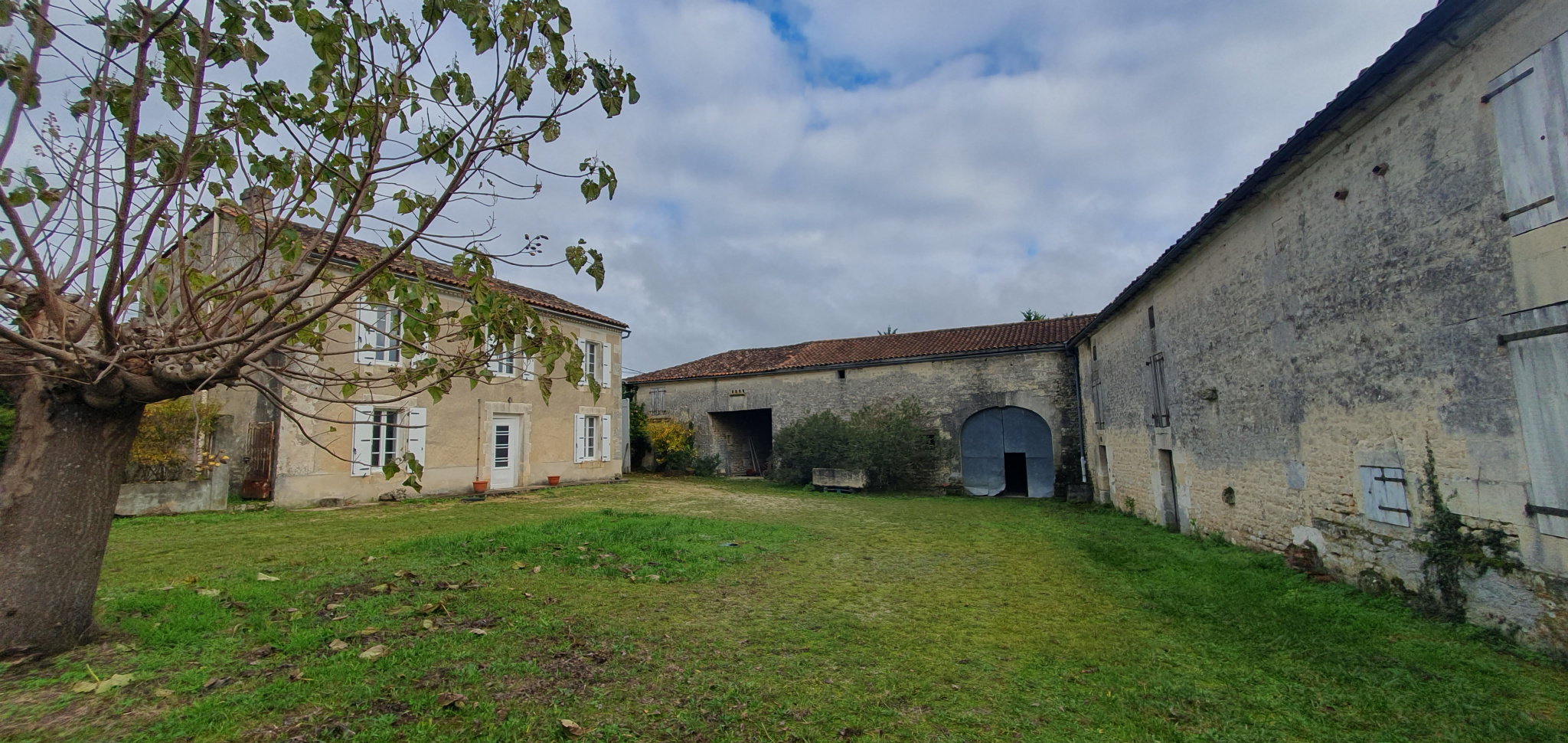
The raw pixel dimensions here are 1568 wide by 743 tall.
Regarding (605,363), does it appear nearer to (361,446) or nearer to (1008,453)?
(361,446)

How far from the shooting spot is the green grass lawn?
121 inches

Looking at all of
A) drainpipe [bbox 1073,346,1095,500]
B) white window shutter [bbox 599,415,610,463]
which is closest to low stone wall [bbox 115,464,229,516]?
white window shutter [bbox 599,415,610,463]

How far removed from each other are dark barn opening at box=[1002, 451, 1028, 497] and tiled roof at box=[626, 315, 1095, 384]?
303 centimetres

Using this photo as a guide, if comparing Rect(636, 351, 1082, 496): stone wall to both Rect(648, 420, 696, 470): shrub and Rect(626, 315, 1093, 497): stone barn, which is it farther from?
Rect(648, 420, 696, 470): shrub

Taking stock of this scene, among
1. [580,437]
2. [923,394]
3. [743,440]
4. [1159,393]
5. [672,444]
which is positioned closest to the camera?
[1159,393]

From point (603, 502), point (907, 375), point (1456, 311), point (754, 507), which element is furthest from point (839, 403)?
point (1456, 311)

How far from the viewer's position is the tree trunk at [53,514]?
11.2 ft

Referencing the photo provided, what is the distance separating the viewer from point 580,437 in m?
17.2

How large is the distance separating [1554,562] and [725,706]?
506 centimetres

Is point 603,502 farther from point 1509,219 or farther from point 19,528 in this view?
point 1509,219

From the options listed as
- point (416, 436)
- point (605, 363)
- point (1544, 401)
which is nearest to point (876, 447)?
point (605, 363)

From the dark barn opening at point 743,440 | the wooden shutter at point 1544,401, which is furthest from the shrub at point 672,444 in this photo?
the wooden shutter at point 1544,401

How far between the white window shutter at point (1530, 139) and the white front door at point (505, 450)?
15.9 metres

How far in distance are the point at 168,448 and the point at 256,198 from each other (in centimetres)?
963
